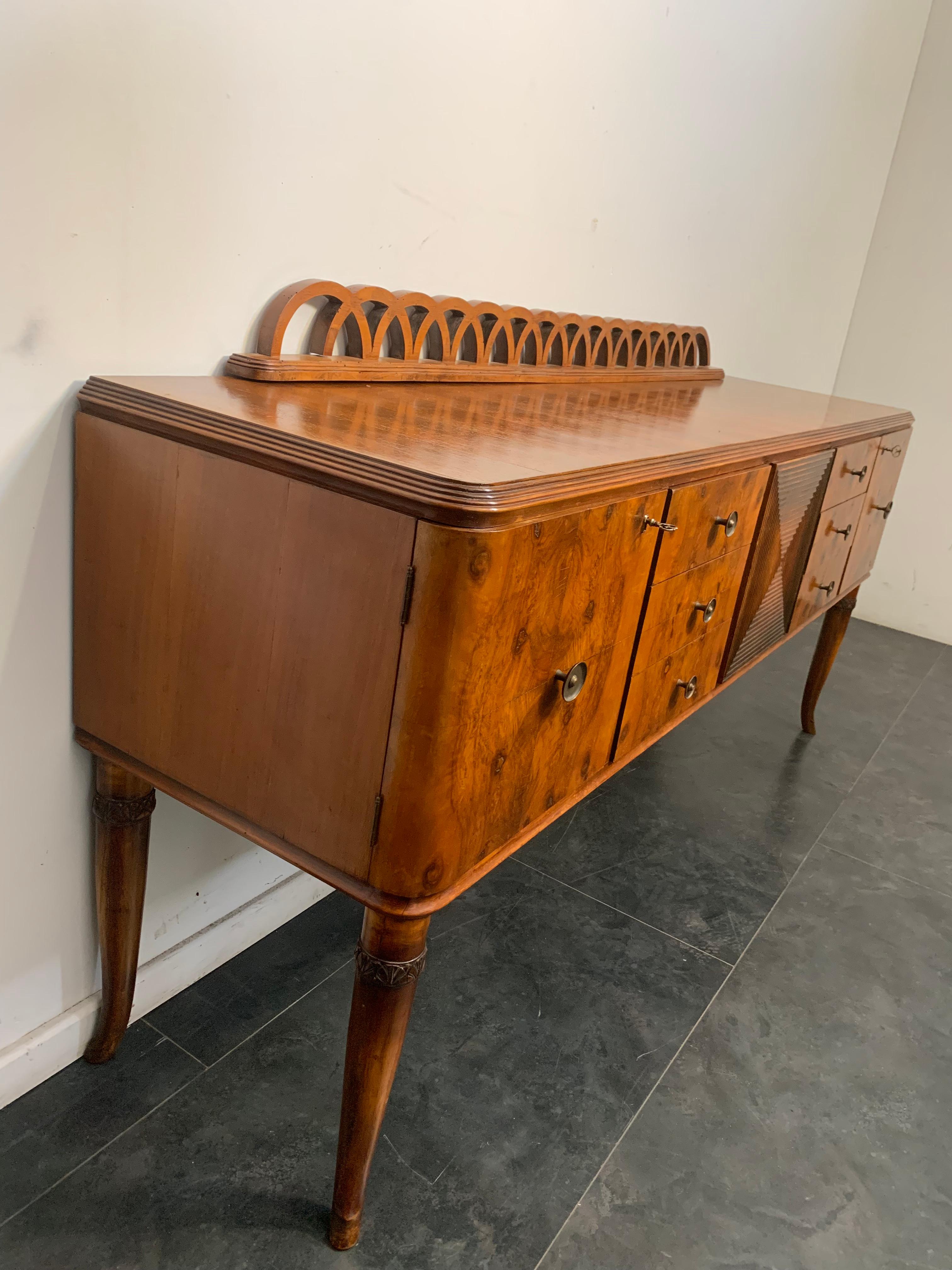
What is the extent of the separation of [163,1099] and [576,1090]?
0.50 meters

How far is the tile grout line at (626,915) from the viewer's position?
1.56m

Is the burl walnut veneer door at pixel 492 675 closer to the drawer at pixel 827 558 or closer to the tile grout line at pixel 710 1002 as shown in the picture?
the tile grout line at pixel 710 1002

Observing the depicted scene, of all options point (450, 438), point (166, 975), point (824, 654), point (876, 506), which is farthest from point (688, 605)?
point (824, 654)

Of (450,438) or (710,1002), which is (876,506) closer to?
(710,1002)

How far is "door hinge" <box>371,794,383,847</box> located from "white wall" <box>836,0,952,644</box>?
3135 mm

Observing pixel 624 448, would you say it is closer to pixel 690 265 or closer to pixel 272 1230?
pixel 272 1230

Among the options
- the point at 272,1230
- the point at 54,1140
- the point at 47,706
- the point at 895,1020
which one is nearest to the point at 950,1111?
the point at 895,1020

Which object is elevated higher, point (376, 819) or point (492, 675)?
point (492, 675)

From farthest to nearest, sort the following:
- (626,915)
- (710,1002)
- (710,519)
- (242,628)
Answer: (626,915)
(710,1002)
(710,519)
(242,628)

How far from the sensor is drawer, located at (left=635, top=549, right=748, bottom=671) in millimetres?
1073

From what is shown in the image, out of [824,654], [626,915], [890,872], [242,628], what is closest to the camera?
[242,628]

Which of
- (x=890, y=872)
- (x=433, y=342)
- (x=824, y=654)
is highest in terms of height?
(x=433, y=342)

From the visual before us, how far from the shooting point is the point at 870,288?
335cm

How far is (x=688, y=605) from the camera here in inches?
45.8
